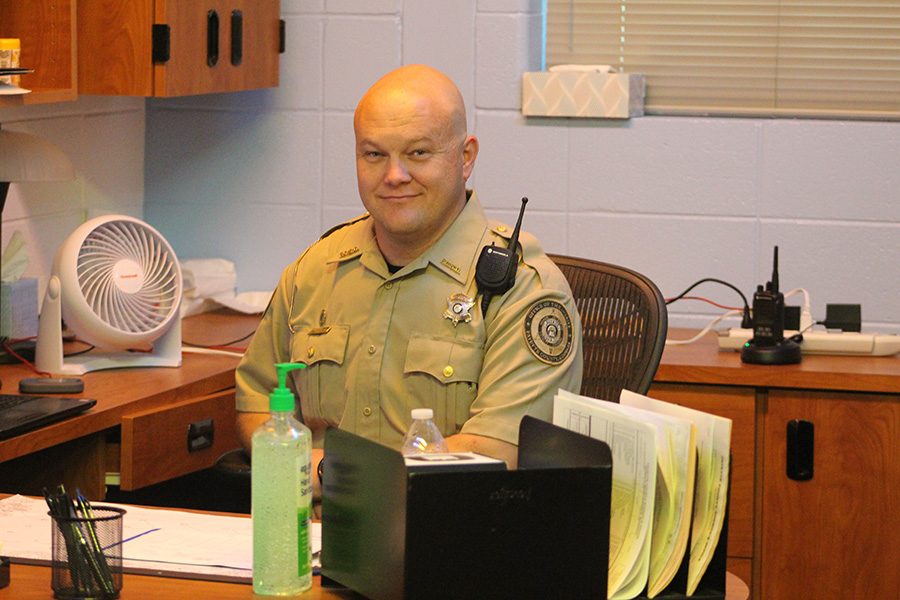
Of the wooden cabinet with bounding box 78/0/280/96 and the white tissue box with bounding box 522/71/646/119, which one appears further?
the white tissue box with bounding box 522/71/646/119

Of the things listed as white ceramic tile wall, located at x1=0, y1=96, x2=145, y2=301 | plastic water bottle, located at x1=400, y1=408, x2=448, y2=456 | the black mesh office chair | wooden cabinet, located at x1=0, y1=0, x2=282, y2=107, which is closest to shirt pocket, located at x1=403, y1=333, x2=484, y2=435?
the black mesh office chair

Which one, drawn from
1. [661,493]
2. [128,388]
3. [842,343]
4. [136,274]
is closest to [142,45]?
[136,274]

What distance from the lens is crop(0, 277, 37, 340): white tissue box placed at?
3078 millimetres

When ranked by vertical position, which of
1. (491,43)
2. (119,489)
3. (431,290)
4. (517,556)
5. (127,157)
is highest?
(491,43)

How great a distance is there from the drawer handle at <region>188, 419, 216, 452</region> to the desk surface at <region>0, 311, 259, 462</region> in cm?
6

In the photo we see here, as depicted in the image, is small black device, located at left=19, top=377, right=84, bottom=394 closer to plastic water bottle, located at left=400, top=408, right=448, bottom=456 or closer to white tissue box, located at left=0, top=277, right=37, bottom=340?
white tissue box, located at left=0, top=277, right=37, bottom=340

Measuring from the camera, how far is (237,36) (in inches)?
140

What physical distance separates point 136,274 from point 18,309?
340 mm

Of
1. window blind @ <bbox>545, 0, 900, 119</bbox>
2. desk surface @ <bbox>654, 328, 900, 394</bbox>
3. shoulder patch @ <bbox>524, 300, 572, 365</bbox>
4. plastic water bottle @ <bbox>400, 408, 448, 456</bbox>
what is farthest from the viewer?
window blind @ <bbox>545, 0, 900, 119</bbox>

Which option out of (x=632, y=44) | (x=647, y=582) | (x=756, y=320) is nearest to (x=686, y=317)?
(x=756, y=320)

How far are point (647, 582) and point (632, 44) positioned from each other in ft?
7.61

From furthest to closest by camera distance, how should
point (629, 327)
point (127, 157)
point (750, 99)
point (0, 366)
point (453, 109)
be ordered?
point (127, 157) → point (750, 99) → point (0, 366) → point (629, 327) → point (453, 109)

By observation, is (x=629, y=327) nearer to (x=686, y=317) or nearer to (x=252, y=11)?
(x=686, y=317)

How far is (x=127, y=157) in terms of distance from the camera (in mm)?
3832
